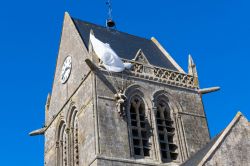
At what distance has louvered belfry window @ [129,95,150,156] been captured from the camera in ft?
77.6

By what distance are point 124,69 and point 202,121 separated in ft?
14.6

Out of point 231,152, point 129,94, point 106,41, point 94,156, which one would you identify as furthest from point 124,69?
point 231,152

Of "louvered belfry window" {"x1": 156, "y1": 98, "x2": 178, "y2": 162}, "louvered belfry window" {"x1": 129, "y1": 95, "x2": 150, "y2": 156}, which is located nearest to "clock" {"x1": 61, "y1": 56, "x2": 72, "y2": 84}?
"louvered belfry window" {"x1": 129, "y1": 95, "x2": 150, "y2": 156}

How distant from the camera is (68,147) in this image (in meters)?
25.6

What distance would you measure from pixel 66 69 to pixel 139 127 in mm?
5834

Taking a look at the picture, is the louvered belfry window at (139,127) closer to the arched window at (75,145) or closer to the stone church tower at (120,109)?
the stone church tower at (120,109)

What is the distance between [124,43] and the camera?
28.5 metres

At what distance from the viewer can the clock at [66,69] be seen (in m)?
27.6

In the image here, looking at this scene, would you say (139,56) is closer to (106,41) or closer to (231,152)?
(106,41)

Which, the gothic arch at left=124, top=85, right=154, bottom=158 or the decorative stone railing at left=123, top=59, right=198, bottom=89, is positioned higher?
the decorative stone railing at left=123, top=59, right=198, bottom=89

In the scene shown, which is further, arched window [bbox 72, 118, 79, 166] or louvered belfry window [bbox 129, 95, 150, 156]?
arched window [bbox 72, 118, 79, 166]

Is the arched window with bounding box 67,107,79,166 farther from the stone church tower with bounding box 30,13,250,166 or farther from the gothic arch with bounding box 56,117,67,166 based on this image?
the gothic arch with bounding box 56,117,67,166

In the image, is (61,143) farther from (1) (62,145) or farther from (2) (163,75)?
(2) (163,75)

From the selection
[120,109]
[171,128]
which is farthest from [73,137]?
[171,128]
